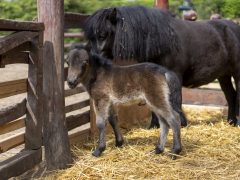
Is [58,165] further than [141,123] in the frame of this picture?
No

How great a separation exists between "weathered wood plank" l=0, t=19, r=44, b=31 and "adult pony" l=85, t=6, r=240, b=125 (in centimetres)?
135

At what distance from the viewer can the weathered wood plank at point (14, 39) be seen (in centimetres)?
383

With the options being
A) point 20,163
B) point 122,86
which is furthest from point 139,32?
point 20,163

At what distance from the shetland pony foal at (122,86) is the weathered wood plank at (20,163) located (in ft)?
2.56

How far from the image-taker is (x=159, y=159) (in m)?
4.95

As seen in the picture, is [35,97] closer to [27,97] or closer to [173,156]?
[27,97]

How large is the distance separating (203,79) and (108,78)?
7.12 feet

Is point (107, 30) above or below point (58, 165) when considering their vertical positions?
above

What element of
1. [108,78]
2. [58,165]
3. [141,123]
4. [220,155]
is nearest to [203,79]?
[141,123]

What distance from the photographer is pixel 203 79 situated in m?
6.67

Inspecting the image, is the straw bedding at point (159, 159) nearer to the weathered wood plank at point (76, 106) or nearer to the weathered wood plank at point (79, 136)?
the weathered wood plank at point (79, 136)

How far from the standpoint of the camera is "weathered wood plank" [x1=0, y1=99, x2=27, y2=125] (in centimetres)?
401

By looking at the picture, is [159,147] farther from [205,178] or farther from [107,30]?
[107,30]

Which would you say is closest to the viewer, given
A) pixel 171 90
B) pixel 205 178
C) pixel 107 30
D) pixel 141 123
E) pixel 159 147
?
pixel 205 178
